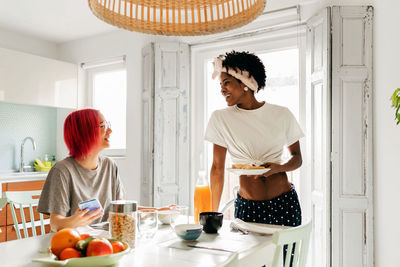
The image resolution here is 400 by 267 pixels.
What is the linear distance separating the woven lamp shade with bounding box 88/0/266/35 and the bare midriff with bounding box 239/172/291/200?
817mm

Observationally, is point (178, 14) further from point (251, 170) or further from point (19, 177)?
point (19, 177)

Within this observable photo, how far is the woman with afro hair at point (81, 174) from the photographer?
1654 millimetres

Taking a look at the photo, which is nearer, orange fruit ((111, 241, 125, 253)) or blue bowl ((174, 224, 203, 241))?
orange fruit ((111, 241, 125, 253))

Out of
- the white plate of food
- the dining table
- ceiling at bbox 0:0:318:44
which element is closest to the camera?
the dining table

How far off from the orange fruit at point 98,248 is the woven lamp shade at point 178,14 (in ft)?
2.64

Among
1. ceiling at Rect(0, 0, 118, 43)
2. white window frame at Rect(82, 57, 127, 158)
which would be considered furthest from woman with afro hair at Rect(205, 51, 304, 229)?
white window frame at Rect(82, 57, 127, 158)

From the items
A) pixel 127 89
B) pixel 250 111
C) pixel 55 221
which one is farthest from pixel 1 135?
pixel 250 111

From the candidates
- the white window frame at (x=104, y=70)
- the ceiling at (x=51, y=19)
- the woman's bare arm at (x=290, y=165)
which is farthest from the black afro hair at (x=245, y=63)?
the white window frame at (x=104, y=70)

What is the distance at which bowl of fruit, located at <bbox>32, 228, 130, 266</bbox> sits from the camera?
0.99m

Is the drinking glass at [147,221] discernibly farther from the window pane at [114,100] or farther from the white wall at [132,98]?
the window pane at [114,100]

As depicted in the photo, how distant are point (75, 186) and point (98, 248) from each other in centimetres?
78

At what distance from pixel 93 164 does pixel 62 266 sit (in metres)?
0.92

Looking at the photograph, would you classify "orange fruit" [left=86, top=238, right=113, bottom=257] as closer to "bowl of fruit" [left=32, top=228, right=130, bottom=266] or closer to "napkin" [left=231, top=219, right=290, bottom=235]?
"bowl of fruit" [left=32, top=228, right=130, bottom=266]

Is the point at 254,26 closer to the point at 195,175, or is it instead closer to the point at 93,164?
the point at 195,175
